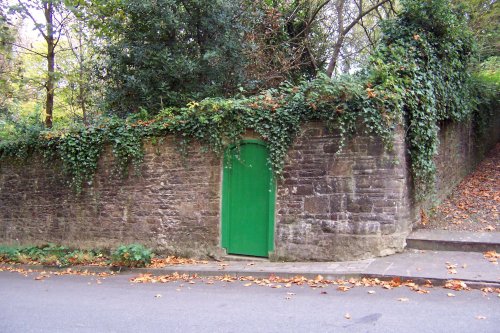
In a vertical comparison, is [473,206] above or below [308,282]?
above

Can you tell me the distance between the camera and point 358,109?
8.24 metres

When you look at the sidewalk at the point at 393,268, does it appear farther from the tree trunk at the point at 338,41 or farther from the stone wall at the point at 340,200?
the tree trunk at the point at 338,41

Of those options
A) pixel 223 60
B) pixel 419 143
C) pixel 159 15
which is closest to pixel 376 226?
pixel 419 143

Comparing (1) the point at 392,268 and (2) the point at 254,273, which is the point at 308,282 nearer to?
(2) the point at 254,273

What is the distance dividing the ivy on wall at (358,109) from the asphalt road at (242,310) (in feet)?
9.80

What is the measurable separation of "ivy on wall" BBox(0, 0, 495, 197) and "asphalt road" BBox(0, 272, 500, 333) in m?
2.99

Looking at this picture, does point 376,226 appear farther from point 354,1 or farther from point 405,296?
point 354,1

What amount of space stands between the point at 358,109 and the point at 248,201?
2.93 metres

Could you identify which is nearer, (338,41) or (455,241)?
(455,241)

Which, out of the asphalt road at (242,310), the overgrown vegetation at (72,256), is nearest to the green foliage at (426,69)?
the asphalt road at (242,310)

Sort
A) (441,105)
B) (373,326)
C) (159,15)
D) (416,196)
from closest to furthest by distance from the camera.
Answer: (373,326) < (416,196) < (441,105) < (159,15)

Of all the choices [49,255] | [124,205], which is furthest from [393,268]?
[49,255]

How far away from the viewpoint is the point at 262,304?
242 inches

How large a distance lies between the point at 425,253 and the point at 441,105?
3794mm
